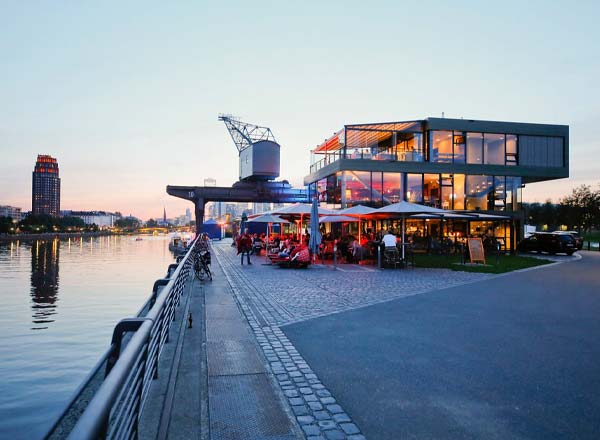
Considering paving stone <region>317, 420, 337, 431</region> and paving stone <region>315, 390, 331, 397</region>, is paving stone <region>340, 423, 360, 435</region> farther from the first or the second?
paving stone <region>315, 390, 331, 397</region>

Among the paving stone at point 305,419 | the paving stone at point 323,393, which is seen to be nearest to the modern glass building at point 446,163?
the paving stone at point 323,393

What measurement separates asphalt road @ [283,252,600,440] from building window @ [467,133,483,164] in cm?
2072

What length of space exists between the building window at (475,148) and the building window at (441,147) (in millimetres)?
1422

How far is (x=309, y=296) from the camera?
9938mm

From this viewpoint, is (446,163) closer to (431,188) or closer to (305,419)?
(431,188)

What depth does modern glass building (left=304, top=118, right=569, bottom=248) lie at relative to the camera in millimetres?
27094

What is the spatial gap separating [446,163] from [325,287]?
19274 mm

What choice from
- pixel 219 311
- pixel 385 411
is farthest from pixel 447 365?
pixel 219 311

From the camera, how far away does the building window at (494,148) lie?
93.6ft

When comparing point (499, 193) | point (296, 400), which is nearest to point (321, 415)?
point (296, 400)

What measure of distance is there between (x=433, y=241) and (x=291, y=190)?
23868mm

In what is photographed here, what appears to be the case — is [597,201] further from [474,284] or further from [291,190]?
[474,284]

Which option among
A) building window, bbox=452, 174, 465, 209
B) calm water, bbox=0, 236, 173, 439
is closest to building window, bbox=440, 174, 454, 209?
building window, bbox=452, 174, 465, 209

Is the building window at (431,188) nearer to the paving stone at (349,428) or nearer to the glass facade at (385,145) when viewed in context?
the glass facade at (385,145)
